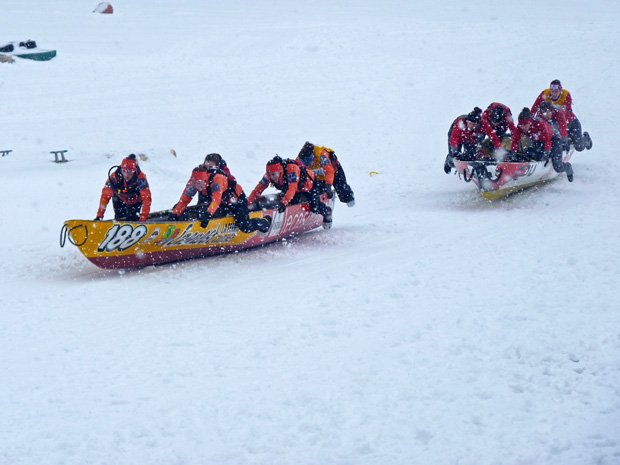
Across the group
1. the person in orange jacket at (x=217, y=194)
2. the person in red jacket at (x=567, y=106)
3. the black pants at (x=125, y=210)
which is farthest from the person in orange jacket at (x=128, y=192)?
the person in red jacket at (x=567, y=106)

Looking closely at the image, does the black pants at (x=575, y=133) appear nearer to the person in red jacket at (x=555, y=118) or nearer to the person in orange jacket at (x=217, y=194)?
the person in red jacket at (x=555, y=118)

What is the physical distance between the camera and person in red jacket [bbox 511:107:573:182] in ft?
36.5

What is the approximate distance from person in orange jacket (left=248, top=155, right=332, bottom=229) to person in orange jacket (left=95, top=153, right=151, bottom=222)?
162 cm

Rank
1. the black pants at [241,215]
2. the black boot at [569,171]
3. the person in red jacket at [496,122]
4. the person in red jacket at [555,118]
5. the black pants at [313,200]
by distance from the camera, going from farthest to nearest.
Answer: the person in red jacket at [555,118]
the person in red jacket at [496,122]
the black boot at [569,171]
the black pants at [313,200]
the black pants at [241,215]

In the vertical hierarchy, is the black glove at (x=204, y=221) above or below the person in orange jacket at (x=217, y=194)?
below

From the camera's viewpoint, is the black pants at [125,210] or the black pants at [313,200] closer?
the black pants at [125,210]

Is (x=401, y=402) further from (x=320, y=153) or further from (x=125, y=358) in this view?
(x=320, y=153)

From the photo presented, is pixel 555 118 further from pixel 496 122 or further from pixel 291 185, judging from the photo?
pixel 291 185

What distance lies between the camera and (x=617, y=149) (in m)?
14.4

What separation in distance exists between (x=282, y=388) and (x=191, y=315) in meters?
1.76

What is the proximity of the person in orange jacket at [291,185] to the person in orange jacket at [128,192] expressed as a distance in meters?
1.62

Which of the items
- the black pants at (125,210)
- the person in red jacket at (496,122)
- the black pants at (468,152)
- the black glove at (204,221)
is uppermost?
the person in red jacket at (496,122)

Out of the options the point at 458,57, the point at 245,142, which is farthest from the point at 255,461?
the point at 458,57

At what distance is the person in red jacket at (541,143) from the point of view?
36.5 feet
